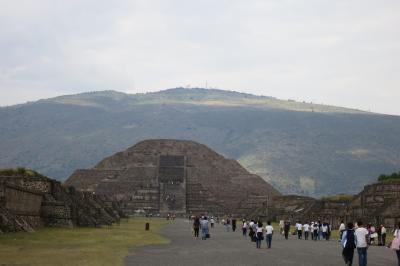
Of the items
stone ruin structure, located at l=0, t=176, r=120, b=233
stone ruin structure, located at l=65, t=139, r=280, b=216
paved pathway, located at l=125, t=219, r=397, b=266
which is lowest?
paved pathway, located at l=125, t=219, r=397, b=266

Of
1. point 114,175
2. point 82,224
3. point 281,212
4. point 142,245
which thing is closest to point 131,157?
point 114,175

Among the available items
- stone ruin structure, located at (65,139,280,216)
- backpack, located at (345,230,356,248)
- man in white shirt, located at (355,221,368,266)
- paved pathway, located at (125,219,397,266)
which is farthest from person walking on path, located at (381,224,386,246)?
stone ruin structure, located at (65,139,280,216)

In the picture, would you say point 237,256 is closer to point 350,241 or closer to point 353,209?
point 350,241

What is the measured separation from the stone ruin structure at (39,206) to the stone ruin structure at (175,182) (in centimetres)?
5007

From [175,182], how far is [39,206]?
235 ft

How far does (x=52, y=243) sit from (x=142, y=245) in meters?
5.62

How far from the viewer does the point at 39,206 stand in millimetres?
51188

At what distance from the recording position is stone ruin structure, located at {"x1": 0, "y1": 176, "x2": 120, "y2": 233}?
43.9 metres

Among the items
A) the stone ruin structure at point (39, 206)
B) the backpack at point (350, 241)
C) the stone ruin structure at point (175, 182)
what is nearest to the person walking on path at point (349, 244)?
the backpack at point (350, 241)

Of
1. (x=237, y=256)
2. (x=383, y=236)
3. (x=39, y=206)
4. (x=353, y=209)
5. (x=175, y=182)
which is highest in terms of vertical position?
(x=175, y=182)

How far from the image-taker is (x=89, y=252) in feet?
113

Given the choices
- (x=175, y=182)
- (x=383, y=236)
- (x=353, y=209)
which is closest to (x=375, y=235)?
(x=383, y=236)

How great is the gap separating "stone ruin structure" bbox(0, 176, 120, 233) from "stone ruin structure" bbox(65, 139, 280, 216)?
5007 cm

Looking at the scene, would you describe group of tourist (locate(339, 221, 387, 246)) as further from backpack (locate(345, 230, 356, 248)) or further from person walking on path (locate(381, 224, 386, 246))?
backpack (locate(345, 230, 356, 248))
